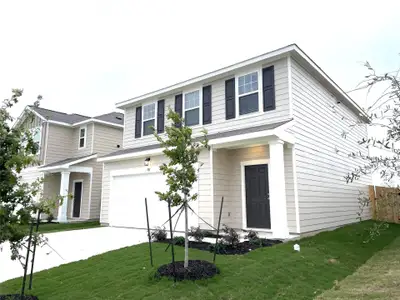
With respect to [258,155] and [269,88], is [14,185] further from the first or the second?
[269,88]

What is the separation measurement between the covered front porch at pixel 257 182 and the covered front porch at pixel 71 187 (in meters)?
8.81

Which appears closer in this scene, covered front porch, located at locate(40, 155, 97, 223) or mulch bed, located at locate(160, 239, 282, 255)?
mulch bed, located at locate(160, 239, 282, 255)

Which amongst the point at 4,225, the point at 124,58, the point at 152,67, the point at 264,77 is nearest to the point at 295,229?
the point at 264,77

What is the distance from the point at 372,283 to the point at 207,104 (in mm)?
7342

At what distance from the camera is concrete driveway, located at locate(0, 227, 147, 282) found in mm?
5906

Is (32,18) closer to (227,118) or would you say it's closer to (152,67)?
(227,118)

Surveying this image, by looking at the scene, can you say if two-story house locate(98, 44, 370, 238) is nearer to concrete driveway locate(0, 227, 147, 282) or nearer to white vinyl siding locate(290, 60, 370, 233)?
white vinyl siding locate(290, 60, 370, 233)

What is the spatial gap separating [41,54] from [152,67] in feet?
28.4

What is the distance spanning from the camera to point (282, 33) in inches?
510

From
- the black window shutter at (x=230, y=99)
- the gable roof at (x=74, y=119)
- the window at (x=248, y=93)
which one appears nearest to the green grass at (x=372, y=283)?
the window at (x=248, y=93)

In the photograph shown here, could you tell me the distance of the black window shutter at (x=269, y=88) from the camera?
351 inches

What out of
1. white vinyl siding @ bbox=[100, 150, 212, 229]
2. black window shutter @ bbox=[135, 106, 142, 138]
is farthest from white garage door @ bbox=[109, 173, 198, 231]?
black window shutter @ bbox=[135, 106, 142, 138]

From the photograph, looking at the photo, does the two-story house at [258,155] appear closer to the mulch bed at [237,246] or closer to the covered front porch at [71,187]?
the mulch bed at [237,246]

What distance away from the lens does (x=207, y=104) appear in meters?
10.5
